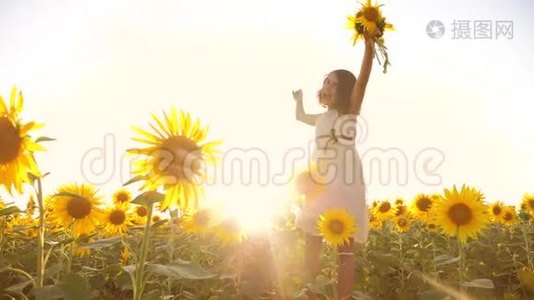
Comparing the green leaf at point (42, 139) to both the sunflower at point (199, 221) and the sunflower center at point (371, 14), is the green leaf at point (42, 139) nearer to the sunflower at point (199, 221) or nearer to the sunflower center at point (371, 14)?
the sunflower at point (199, 221)

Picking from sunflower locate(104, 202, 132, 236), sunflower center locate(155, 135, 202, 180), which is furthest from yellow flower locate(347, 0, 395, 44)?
sunflower locate(104, 202, 132, 236)

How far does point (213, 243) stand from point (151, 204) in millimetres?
4063

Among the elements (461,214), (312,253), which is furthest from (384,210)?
(461,214)

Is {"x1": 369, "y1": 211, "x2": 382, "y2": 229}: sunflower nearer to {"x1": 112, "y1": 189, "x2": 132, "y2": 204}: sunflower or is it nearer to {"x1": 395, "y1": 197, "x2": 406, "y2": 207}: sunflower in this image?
{"x1": 395, "y1": 197, "x2": 406, "y2": 207}: sunflower

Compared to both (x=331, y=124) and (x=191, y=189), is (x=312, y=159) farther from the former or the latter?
(x=191, y=189)

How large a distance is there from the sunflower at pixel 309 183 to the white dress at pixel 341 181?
0.06 metres

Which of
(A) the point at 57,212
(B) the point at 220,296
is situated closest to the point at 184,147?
(B) the point at 220,296

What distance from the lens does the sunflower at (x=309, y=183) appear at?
4.53 meters

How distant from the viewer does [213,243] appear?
6148 millimetres

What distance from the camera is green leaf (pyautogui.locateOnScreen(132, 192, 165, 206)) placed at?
2201 mm

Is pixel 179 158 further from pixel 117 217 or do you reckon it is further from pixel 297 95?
pixel 297 95

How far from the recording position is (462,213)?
4098mm

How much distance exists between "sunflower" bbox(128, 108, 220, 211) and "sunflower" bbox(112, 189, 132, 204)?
13.5 ft

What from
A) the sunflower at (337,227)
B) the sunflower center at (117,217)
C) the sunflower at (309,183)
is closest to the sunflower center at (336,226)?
the sunflower at (337,227)
